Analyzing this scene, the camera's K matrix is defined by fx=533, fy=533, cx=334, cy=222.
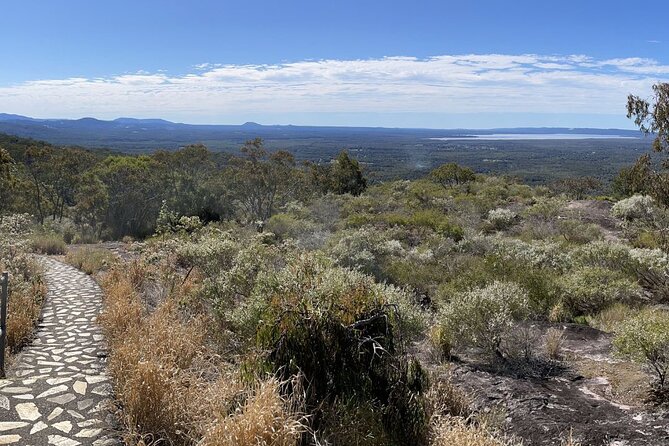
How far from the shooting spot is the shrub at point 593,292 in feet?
32.0

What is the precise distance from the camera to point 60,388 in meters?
5.23

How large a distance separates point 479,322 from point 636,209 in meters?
16.0

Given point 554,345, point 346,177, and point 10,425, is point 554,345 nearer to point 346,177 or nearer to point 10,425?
point 10,425

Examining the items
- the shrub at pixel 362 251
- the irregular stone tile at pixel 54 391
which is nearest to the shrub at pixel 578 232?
the shrub at pixel 362 251

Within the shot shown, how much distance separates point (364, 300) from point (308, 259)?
1.40m

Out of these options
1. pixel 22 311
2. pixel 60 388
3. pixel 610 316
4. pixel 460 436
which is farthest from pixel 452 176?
pixel 60 388

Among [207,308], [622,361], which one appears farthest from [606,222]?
[207,308]

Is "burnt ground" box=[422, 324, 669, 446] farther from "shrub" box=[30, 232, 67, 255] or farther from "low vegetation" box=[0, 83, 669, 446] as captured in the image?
"shrub" box=[30, 232, 67, 255]

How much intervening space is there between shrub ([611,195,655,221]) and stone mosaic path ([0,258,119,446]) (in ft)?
61.7

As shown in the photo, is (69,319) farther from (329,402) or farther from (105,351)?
(329,402)

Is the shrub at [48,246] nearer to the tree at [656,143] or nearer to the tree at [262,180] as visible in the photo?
the tree at [262,180]

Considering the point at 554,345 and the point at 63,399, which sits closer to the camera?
the point at 63,399

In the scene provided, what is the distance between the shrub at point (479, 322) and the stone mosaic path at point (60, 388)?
14.7ft

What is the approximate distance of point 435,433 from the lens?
Result: 472 cm
